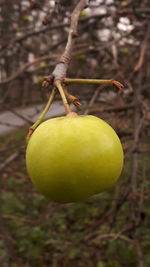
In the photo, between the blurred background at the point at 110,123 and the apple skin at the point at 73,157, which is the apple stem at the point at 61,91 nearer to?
the apple skin at the point at 73,157

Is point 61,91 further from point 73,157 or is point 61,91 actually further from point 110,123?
point 110,123

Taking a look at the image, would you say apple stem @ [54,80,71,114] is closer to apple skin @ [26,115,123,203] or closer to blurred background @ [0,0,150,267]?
apple skin @ [26,115,123,203]

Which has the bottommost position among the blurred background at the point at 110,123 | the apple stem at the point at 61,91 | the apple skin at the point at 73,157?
the blurred background at the point at 110,123

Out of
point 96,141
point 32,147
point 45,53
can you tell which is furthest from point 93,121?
point 45,53

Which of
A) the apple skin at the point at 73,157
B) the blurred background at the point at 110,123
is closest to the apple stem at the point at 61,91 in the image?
the apple skin at the point at 73,157

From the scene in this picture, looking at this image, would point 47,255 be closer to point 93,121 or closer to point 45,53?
point 45,53

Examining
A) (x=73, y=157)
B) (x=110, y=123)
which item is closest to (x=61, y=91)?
(x=73, y=157)
